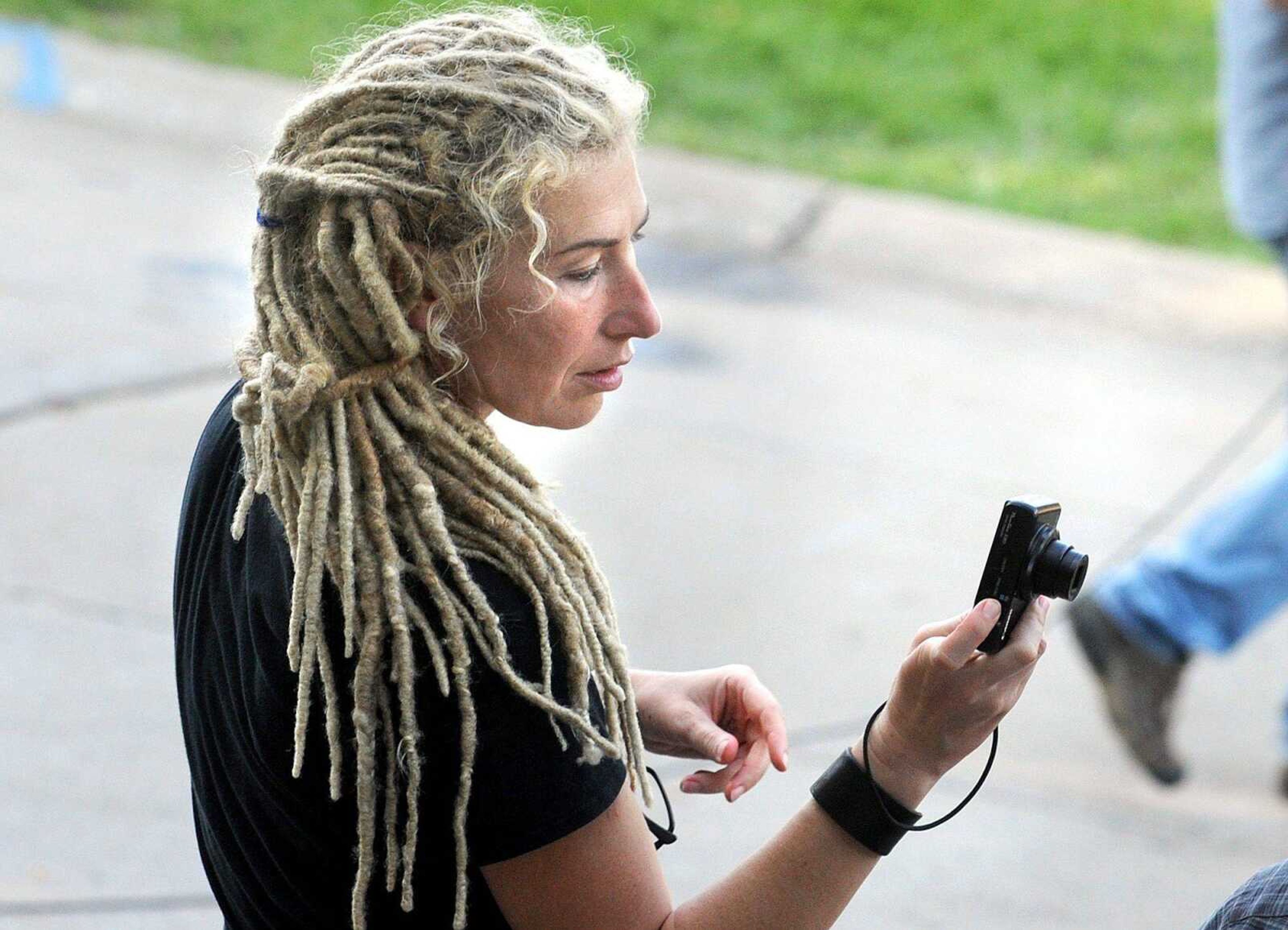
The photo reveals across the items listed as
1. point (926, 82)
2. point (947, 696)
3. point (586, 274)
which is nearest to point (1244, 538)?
point (947, 696)

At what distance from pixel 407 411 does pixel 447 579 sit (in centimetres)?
16

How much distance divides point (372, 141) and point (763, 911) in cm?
78

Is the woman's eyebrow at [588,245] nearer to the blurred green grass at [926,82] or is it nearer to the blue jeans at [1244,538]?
the blue jeans at [1244,538]

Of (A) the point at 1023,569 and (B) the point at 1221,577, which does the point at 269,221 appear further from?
(B) the point at 1221,577

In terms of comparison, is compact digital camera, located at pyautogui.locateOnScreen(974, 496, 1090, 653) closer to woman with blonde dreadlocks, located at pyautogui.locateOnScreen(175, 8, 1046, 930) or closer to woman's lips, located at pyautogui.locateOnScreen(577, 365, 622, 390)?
woman with blonde dreadlocks, located at pyautogui.locateOnScreen(175, 8, 1046, 930)

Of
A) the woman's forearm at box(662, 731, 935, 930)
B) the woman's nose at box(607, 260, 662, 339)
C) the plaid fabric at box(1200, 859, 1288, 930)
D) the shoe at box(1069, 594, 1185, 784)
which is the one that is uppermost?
the woman's nose at box(607, 260, 662, 339)

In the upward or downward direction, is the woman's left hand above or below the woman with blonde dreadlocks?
below

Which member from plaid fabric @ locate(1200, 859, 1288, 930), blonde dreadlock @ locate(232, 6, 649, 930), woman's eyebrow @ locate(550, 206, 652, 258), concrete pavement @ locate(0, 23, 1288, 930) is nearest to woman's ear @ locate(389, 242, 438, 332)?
blonde dreadlock @ locate(232, 6, 649, 930)

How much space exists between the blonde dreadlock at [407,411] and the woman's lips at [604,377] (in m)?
0.15

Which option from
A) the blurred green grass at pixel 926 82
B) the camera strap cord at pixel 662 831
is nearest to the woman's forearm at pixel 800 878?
the camera strap cord at pixel 662 831

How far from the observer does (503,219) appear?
5.07ft

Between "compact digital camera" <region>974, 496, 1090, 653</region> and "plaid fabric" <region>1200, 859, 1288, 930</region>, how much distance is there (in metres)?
0.30

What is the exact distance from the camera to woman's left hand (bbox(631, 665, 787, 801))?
1.77 metres

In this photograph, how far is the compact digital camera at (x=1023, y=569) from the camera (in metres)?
1.58
